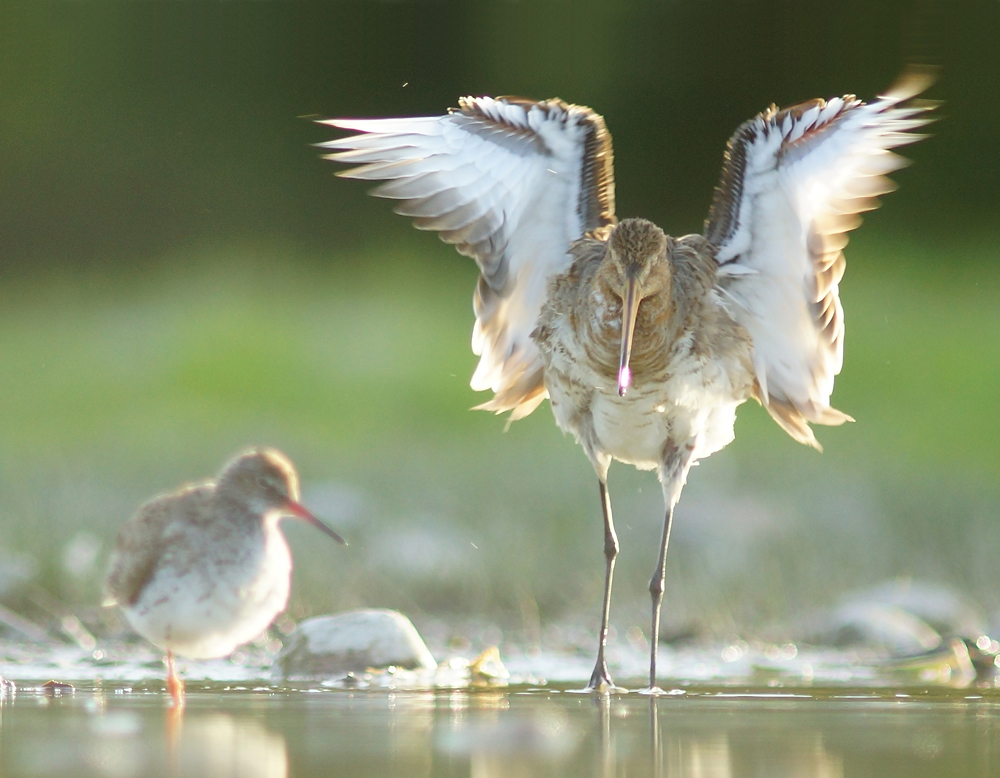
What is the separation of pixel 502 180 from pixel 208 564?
5.90 feet

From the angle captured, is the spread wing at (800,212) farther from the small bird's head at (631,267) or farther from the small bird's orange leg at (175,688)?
the small bird's orange leg at (175,688)

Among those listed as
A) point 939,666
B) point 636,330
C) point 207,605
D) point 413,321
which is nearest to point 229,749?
point 207,605

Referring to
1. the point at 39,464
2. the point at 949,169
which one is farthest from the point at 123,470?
the point at 949,169

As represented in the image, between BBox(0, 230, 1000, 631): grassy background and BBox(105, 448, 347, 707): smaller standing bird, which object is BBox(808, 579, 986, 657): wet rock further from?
BBox(105, 448, 347, 707): smaller standing bird

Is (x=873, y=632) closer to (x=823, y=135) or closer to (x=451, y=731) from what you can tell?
(x=823, y=135)

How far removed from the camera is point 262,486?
17.4 ft

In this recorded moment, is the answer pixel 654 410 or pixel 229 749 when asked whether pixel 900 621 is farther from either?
pixel 229 749

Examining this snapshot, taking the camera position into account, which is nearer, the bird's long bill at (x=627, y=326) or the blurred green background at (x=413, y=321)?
the bird's long bill at (x=627, y=326)

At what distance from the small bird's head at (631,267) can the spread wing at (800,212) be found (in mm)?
380

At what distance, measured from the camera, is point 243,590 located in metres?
4.97

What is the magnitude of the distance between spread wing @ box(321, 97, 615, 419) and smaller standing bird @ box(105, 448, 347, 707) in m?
1.17

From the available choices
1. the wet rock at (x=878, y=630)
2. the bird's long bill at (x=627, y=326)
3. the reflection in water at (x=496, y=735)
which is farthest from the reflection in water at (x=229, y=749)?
the wet rock at (x=878, y=630)

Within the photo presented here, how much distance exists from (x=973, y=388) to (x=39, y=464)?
6.66 meters

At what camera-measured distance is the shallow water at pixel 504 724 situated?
10.6 ft
